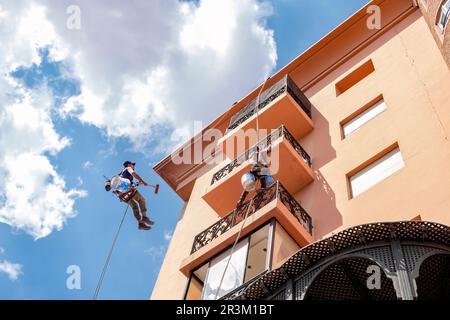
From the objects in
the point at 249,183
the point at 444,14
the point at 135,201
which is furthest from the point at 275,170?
the point at 444,14

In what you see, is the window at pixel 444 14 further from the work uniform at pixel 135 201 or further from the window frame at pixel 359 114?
the work uniform at pixel 135 201

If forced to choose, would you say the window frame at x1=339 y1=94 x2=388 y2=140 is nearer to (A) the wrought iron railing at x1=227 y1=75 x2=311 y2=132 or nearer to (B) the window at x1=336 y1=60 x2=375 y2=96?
(A) the wrought iron railing at x1=227 y1=75 x2=311 y2=132

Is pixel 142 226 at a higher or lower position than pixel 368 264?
higher

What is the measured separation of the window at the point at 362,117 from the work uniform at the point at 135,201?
590 cm

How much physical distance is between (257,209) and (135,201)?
129 inches

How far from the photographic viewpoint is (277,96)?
59.5ft

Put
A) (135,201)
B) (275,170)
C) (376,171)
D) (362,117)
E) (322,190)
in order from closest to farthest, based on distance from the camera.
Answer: (376,171), (322,190), (135,201), (275,170), (362,117)

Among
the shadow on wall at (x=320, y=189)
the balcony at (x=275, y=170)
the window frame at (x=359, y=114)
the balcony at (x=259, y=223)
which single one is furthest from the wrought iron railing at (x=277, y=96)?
the balcony at (x=259, y=223)

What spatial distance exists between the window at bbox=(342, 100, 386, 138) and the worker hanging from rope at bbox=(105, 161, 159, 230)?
225 inches

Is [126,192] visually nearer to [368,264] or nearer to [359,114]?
[359,114]

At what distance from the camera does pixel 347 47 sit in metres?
19.2

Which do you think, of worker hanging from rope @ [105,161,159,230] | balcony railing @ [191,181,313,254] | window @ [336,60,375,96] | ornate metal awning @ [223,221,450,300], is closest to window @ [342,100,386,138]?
window @ [336,60,375,96]

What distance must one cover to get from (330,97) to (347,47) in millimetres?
2444
